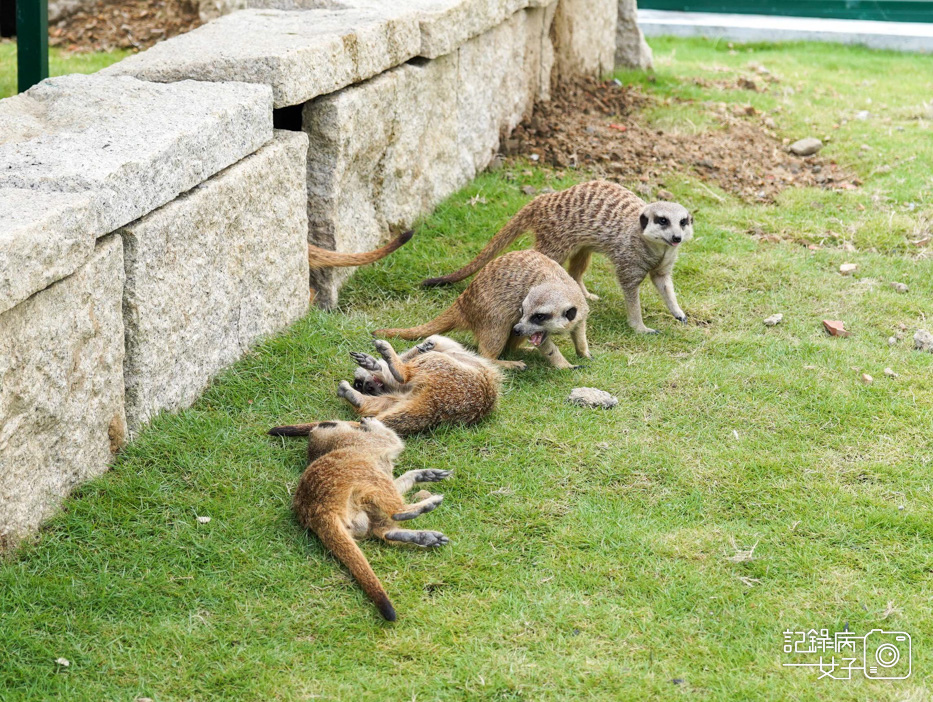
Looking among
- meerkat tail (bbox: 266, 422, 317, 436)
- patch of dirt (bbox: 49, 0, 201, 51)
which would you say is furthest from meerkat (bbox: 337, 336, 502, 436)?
patch of dirt (bbox: 49, 0, 201, 51)

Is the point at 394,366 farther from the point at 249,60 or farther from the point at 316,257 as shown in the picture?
the point at 249,60

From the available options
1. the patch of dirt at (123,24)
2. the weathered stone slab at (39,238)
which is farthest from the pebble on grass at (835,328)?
the patch of dirt at (123,24)

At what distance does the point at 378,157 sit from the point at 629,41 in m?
4.81

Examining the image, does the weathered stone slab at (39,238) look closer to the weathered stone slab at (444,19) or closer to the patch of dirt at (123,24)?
the weathered stone slab at (444,19)

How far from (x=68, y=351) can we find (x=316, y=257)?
1.75 meters

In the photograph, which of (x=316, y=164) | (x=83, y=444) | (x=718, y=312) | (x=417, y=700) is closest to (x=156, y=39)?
(x=316, y=164)

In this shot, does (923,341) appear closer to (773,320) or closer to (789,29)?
(773,320)

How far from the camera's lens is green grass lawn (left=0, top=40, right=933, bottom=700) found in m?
2.75

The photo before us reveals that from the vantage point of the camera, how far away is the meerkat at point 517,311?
14.4ft

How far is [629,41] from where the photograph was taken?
30.5 ft

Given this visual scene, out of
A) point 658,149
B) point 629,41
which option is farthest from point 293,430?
point 629,41

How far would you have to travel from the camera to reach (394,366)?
4.08m

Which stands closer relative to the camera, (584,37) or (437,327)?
(437,327)

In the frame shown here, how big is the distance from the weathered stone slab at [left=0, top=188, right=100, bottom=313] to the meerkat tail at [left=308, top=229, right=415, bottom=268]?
1.65 meters
